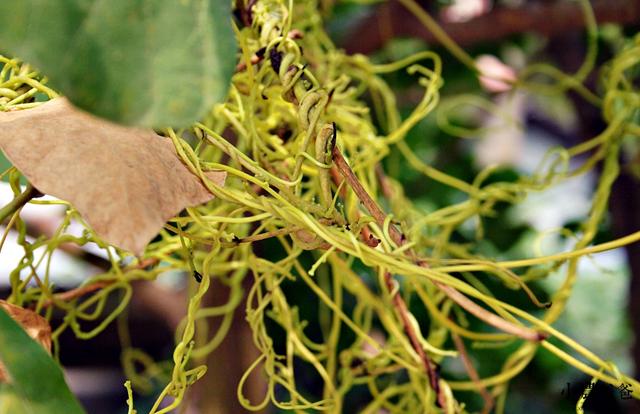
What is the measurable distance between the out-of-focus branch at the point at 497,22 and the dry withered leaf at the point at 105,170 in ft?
1.40

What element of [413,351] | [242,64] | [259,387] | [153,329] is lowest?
[153,329]

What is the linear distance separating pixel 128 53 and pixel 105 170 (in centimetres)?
4

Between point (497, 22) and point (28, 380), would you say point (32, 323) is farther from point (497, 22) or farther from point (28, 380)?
point (497, 22)

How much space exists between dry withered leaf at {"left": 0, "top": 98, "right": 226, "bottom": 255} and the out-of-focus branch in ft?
1.40

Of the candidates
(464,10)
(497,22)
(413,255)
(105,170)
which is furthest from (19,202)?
(464,10)

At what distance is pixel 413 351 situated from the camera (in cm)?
35

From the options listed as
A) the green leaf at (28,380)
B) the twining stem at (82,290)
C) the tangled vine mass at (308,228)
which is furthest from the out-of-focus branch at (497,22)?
the green leaf at (28,380)

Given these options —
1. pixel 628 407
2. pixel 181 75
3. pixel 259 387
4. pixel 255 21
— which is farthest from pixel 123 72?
pixel 628 407

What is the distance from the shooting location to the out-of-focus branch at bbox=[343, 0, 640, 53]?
1.96 ft

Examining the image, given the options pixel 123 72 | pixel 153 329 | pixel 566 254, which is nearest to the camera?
pixel 123 72

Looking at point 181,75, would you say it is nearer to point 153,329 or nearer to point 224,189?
point 224,189

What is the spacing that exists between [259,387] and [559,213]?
1083 millimetres

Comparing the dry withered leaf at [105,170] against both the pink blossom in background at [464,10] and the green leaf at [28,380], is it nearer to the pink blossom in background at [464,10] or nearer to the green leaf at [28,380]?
the green leaf at [28,380]

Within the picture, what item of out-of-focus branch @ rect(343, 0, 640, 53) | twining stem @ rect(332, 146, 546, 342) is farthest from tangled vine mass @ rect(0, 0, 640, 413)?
out-of-focus branch @ rect(343, 0, 640, 53)
